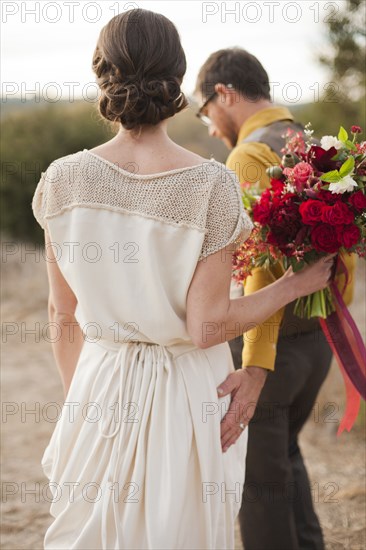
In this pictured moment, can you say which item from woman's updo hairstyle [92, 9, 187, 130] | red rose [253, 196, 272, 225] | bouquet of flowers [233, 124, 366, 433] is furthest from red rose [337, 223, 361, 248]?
woman's updo hairstyle [92, 9, 187, 130]

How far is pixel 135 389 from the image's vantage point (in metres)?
2.22

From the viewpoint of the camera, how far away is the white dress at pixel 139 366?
2072 mm

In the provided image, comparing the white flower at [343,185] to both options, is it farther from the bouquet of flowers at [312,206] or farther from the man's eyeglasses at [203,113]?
the man's eyeglasses at [203,113]

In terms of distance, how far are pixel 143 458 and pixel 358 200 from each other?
1.08 meters

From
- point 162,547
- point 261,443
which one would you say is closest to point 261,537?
point 261,443

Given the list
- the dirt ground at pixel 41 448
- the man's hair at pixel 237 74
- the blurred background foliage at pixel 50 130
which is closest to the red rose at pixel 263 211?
the man's hair at pixel 237 74

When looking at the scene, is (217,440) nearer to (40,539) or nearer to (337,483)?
(40,539)

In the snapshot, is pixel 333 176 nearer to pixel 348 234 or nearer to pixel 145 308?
pixel 348 234

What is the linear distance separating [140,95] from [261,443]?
5.38ft

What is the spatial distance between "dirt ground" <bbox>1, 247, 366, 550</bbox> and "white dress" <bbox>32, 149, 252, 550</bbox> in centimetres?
179

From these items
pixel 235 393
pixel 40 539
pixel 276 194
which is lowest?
pixel 40 539

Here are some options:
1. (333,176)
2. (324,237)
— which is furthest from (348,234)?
(333,176)

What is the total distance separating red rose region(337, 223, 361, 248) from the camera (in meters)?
2.39

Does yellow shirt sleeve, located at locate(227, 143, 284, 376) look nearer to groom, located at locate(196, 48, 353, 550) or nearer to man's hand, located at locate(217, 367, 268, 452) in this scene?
groom, located at locate(196, 48, 353, 550)
